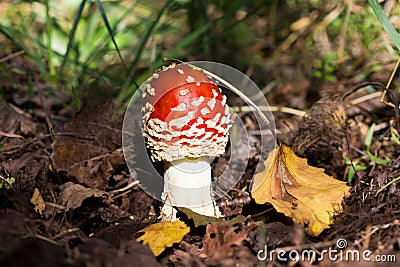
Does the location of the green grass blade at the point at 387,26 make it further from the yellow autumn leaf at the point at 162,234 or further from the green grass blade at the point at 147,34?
the yellow autumn leaf at the point at 162,234

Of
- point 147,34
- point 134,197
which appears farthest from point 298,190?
point 147,34

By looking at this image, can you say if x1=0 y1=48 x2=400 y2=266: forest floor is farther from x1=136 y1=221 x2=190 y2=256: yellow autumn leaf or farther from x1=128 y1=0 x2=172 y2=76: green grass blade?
x1=128 y1=0 x2=172 y2=76: green grass blade

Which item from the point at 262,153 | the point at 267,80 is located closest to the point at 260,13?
the point at 267,80

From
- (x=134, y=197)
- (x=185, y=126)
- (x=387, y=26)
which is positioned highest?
(x=387, y=26)

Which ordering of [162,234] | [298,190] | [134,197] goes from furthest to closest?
[134,197]
[298,190]
[162,234]

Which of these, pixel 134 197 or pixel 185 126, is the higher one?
pixel 185 126

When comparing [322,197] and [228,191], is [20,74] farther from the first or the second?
[322,197]

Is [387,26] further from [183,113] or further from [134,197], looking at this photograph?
[134,197]

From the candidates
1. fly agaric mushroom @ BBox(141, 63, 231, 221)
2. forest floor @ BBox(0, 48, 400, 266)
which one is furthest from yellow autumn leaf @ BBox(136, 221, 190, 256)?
fly agaric mushroom @ BBox(141, 63, 231, 221)
